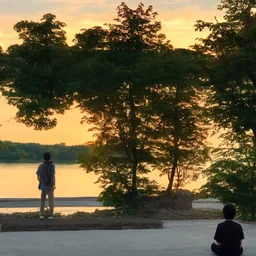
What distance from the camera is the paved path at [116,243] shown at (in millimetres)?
11641

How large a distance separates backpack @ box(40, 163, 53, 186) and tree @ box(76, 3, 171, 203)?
6.67 metres

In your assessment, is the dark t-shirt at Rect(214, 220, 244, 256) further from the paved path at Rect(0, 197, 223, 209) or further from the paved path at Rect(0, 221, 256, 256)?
the paved path at Rect(0, 197, 223, 209)

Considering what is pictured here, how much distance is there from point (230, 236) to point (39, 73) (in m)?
15.6

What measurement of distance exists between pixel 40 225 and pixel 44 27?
1185 cm

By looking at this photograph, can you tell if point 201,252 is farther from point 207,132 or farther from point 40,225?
point 207,132

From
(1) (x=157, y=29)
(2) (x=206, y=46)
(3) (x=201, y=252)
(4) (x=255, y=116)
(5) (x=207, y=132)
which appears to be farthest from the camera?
(5) (x=207, y=132)

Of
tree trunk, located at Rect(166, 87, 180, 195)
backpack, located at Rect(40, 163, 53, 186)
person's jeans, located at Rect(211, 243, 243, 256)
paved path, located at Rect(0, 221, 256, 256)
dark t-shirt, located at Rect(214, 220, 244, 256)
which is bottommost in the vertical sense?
paved path, located at Rect(0, 221, 256, 256)

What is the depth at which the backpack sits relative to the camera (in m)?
17.1

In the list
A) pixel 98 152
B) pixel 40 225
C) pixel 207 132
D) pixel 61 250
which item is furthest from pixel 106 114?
pixel 61 250

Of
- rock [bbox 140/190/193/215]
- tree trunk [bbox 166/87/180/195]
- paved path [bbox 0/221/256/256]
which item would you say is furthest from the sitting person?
tree trunk [bbox 166/87/180/195]

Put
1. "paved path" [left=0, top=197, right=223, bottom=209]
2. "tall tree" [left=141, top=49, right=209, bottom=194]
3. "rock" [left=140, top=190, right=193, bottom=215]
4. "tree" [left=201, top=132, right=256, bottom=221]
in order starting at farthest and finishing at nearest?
"paved path" [left=0, top=197, right=223, bottom=209] < "rock" [left=140, top=190, right=193, bottom=215] < "tall tree" [left=141, top=49, right=209, bottom=194] < "tree" [left=201, top=132, right=256, bottom=221]

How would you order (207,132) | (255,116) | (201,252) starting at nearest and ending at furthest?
1. (201,252)
2. (255,116)
3. (207,132)

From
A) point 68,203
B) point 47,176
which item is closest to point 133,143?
point 47,176

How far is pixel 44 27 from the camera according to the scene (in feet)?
82.5
